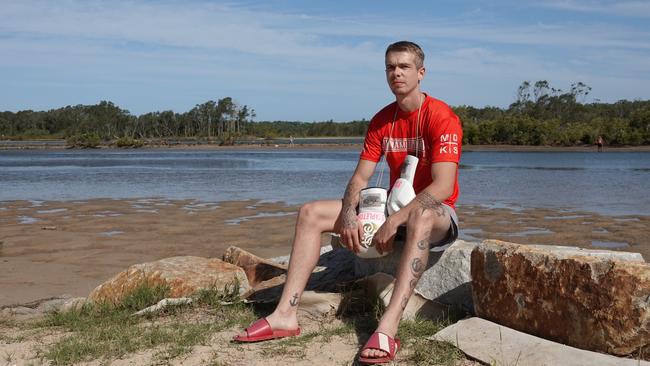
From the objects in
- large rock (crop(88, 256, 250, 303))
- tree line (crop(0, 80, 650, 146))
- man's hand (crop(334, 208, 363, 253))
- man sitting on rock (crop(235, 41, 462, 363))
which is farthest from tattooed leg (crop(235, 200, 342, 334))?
tree line (crop(0, 80, 650, 146))

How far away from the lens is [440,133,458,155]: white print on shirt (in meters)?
4.65

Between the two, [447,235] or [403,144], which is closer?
[447,235]

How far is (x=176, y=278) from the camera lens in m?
5.76

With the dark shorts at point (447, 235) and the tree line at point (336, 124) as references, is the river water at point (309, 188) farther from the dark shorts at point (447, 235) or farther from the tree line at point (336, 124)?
the tree line at point (336, 124)

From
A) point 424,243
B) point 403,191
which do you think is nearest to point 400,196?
point 403,191

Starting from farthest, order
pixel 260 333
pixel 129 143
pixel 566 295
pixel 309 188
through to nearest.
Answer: pixel 129 143 < pixel 309 188 < pixel 260 333 < pixel 566 295

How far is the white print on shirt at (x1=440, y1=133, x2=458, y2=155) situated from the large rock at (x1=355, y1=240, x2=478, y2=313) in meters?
0.74

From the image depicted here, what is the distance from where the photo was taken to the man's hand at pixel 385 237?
4484 mm

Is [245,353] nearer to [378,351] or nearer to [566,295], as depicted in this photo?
[378,351]

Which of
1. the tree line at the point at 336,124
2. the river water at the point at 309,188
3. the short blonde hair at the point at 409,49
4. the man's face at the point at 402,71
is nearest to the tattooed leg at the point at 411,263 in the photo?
the man's face at the point at 402,71

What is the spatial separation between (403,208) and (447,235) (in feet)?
1.29

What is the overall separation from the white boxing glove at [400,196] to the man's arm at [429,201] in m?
0.14

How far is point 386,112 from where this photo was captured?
5188 mm

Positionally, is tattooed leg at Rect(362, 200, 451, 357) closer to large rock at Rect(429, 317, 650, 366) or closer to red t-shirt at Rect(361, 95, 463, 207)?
large rock at Rect(429, 317, 650, 366)
